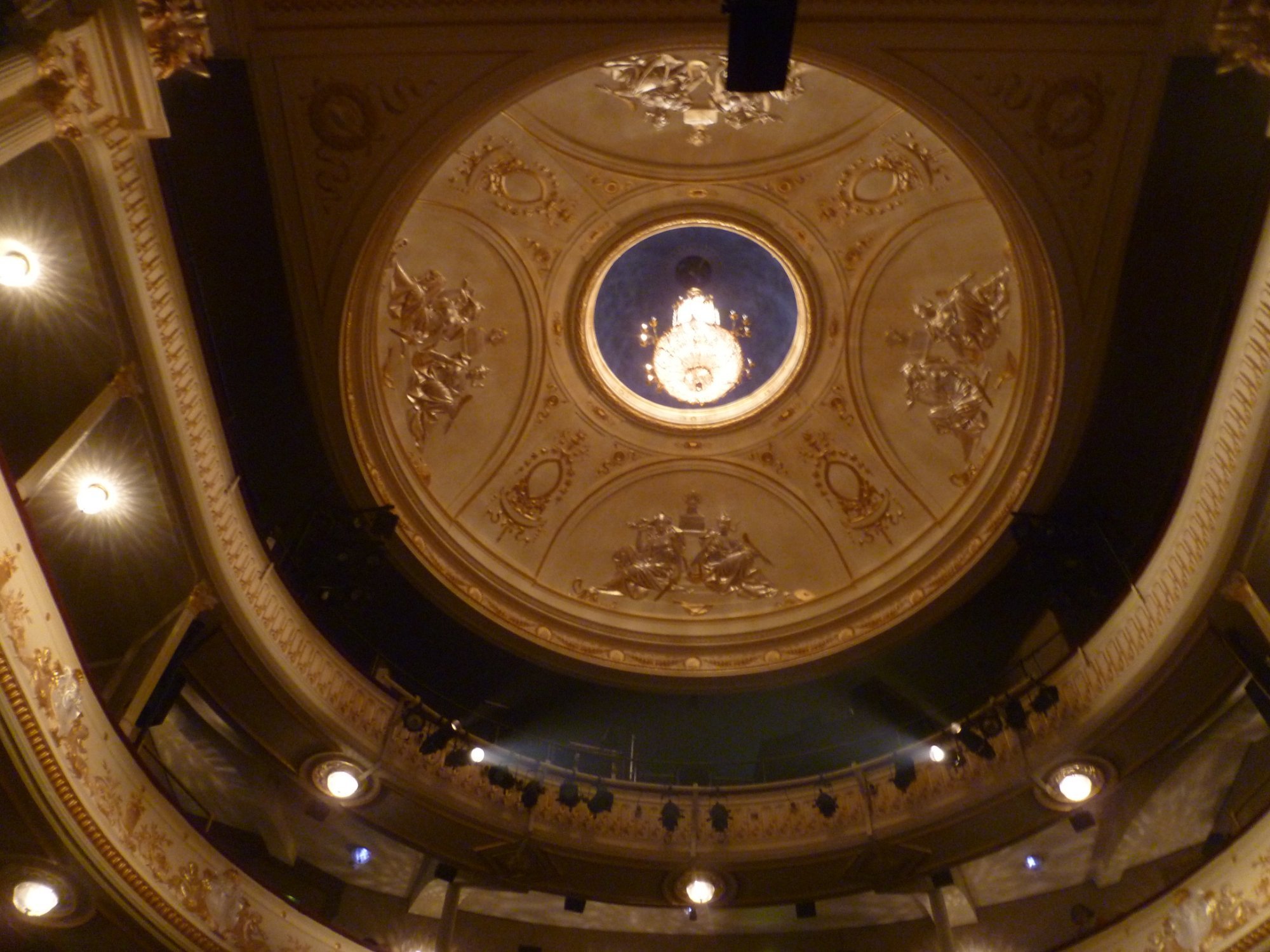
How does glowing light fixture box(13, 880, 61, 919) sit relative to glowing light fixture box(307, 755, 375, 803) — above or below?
below

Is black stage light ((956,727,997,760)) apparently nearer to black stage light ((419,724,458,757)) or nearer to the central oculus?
black stage light ((419,724,458,757))

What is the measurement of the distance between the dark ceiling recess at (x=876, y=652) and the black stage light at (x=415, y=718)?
39.8 inches

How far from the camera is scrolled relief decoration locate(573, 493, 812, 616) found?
47.2 ft

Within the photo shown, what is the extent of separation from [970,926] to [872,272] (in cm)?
840

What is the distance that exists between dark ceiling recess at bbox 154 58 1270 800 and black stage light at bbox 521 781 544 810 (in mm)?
1924

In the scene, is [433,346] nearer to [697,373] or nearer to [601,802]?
[697,373]

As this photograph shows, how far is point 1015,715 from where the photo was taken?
9.55 meters

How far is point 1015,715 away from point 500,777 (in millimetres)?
5346

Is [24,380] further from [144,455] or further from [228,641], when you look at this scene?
[228,641]

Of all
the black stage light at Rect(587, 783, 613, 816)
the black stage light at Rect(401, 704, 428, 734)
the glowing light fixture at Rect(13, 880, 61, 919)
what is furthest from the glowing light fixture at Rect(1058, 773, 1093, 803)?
the glowing light fixture at Rect(13, 880, 61, 919)

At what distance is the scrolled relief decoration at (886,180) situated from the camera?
12336mm

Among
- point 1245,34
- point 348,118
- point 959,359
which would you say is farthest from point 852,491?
point 348,118

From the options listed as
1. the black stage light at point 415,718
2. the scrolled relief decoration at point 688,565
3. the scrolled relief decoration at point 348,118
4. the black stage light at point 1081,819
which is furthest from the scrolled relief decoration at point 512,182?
the black stage light at point 1081,819

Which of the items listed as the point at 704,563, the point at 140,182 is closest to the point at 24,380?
the point at 140,182
